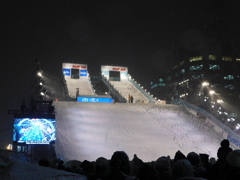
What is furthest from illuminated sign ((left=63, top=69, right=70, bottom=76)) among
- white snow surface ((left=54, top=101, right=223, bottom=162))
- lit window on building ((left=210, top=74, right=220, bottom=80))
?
lit window on building ((left=210, top=74, right=220, bottom=80))

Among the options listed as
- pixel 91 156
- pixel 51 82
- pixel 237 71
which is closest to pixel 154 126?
pixel 91 156

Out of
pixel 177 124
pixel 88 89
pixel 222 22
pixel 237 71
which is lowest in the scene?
pixel 177 124

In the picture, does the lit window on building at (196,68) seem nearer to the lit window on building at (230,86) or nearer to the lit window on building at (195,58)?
the lit window on building at (195,58)

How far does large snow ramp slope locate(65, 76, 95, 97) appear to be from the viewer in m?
40.2

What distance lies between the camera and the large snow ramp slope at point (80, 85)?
40.2 meters

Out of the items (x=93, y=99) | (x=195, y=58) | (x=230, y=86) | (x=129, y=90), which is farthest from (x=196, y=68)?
(x=93, y=99)

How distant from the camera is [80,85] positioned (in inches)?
1736

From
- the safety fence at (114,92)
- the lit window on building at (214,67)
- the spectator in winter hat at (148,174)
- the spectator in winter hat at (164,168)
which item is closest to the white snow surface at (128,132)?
the safety fence at (114,92)

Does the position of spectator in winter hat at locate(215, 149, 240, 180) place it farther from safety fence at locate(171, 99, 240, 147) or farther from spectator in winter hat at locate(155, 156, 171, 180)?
safety fence at locate(171, 99, 240, 147)

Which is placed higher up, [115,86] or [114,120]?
[115,86]

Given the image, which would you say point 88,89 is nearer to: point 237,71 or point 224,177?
point 224,177

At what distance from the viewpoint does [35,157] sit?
17031 millimetres

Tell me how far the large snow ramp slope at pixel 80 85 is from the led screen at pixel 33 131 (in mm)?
21165

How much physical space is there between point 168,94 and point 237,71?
2157cm
